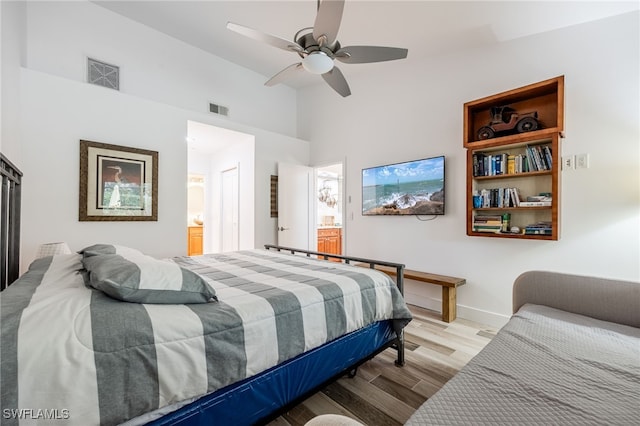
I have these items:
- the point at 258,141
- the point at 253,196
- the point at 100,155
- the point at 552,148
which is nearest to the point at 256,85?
the point at 258,141

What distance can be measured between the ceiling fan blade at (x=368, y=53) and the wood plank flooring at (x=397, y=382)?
2374 millimetres

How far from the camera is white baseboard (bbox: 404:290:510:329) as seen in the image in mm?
2889

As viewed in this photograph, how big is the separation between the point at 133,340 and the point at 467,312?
10.6ft

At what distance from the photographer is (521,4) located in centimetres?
243

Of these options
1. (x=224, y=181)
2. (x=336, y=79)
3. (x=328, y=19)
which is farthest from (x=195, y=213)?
(x=328, y=19)

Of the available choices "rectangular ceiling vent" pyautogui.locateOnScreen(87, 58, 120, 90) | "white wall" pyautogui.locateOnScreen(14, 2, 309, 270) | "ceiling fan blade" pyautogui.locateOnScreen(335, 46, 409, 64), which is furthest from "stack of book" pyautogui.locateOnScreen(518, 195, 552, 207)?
"rectangular ceiling vent" pyautogui.locateOnScreen(87, 58, 120, 90)

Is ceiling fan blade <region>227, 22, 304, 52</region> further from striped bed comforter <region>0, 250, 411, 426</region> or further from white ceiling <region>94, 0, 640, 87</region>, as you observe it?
striped bed comforter <region>0, 250, 411, 426</region>

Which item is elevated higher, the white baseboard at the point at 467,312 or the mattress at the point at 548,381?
the mattress at the point at 548,381

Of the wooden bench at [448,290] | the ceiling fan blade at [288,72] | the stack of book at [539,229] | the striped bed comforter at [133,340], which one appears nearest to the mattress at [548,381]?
the striped bed comforter at [133,340]

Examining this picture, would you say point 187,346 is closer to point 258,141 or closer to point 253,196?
point 253,196

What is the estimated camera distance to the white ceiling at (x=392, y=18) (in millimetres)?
2475

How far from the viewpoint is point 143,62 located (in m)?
3.46

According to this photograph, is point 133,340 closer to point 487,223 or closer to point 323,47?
point 323,47

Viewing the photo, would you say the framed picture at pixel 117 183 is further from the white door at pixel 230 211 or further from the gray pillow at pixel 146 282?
the gray pillow at pixel 146 282
